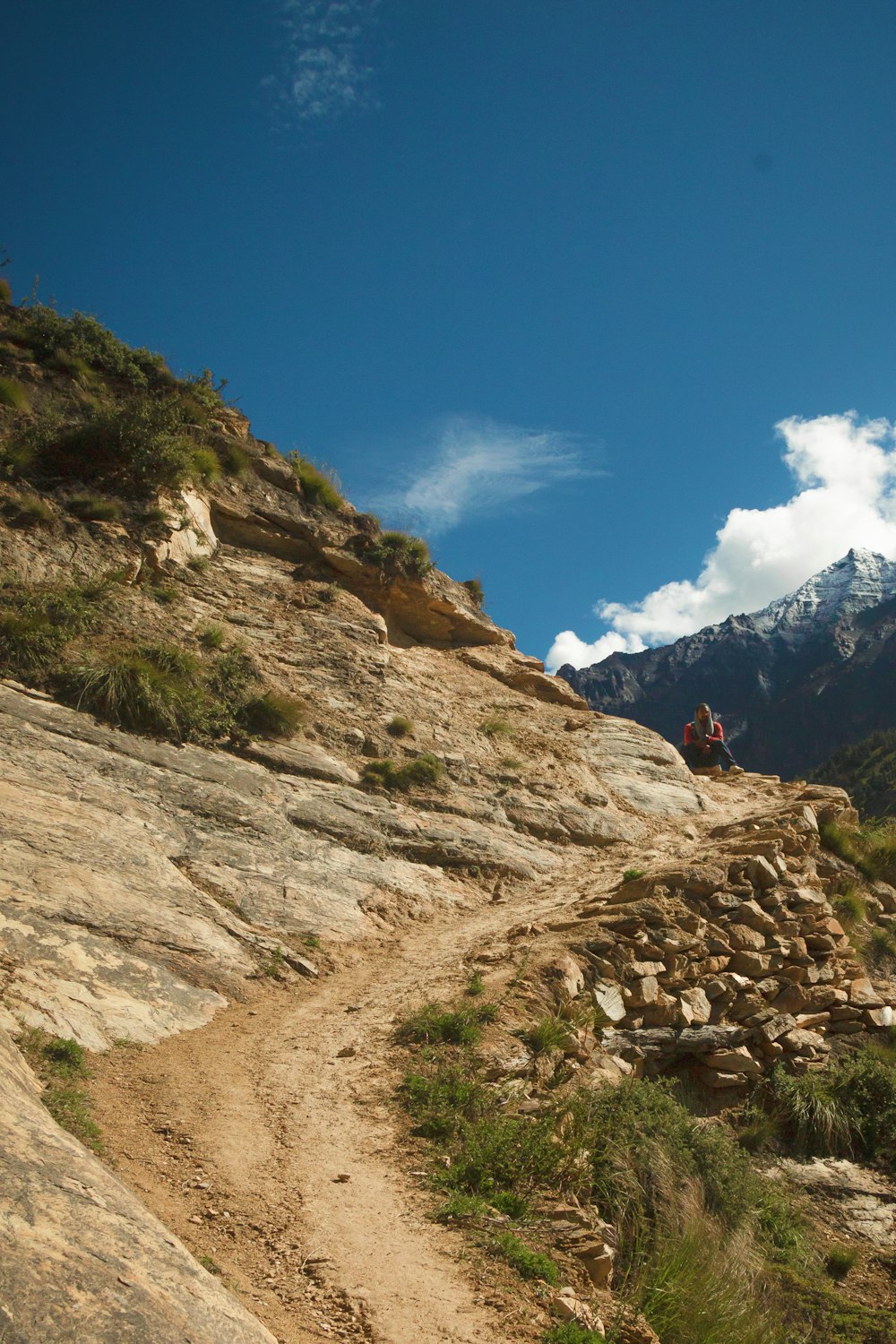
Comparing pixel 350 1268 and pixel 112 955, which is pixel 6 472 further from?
pixel 350 1268

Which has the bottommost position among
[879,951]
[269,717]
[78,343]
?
[879,951]

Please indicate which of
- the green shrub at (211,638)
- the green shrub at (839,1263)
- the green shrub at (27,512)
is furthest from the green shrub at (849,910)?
the green shrub at (27,512)

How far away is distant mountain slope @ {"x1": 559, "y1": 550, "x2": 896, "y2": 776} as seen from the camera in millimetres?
78125

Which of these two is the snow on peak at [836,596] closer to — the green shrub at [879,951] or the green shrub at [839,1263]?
the green shrub at [879,951]

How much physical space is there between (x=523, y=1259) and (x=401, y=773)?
9026 millimetres

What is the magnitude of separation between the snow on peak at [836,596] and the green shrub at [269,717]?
8970 cm

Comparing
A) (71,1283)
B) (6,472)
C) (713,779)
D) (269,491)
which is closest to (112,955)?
(71,1283)

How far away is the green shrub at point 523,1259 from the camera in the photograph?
434 cm

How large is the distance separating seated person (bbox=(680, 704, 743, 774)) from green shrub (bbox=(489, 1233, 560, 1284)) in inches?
641

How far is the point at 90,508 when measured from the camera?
13914mm

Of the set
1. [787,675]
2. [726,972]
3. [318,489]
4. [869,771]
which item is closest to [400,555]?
[318,489]

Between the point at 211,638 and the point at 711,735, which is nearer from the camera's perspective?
the point at 211,638

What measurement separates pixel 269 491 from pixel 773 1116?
1503 centimetres

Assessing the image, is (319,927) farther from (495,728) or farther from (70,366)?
(70,366)
